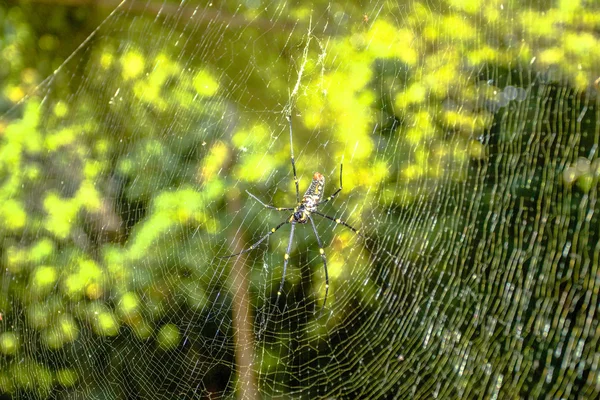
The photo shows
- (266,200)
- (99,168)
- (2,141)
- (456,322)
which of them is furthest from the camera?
(2,141)

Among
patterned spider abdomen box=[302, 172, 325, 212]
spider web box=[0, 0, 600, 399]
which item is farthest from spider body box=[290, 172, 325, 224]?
spider web box=[0, 0, 600, 399]

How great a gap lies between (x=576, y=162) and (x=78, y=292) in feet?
11.9

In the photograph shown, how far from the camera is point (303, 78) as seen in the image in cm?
246

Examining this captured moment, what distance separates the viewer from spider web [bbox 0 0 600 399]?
2.61 meters

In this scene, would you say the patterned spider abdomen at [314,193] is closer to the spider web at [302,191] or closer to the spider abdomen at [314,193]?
the spider abdomen at [314,193]

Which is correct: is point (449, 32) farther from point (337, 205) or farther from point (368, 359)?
point (368, 359)

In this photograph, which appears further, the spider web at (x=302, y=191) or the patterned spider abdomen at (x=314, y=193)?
the spider web at (x=302, y=191)

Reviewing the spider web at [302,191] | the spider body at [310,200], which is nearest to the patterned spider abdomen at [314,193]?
the spider body at [310,200]

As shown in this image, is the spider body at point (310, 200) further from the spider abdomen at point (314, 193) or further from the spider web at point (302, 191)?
the spider web at point (302, 191)

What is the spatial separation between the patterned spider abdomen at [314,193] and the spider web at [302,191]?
417 mm

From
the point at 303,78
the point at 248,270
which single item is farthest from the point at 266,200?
the point at 303,78

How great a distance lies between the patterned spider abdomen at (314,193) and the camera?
2.29m

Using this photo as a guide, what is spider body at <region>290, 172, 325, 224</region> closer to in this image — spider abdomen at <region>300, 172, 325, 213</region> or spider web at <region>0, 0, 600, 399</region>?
spider abdomen at <region>300, 172, 325, 213</region>

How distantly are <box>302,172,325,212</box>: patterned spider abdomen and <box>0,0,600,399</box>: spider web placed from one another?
0.42 m
